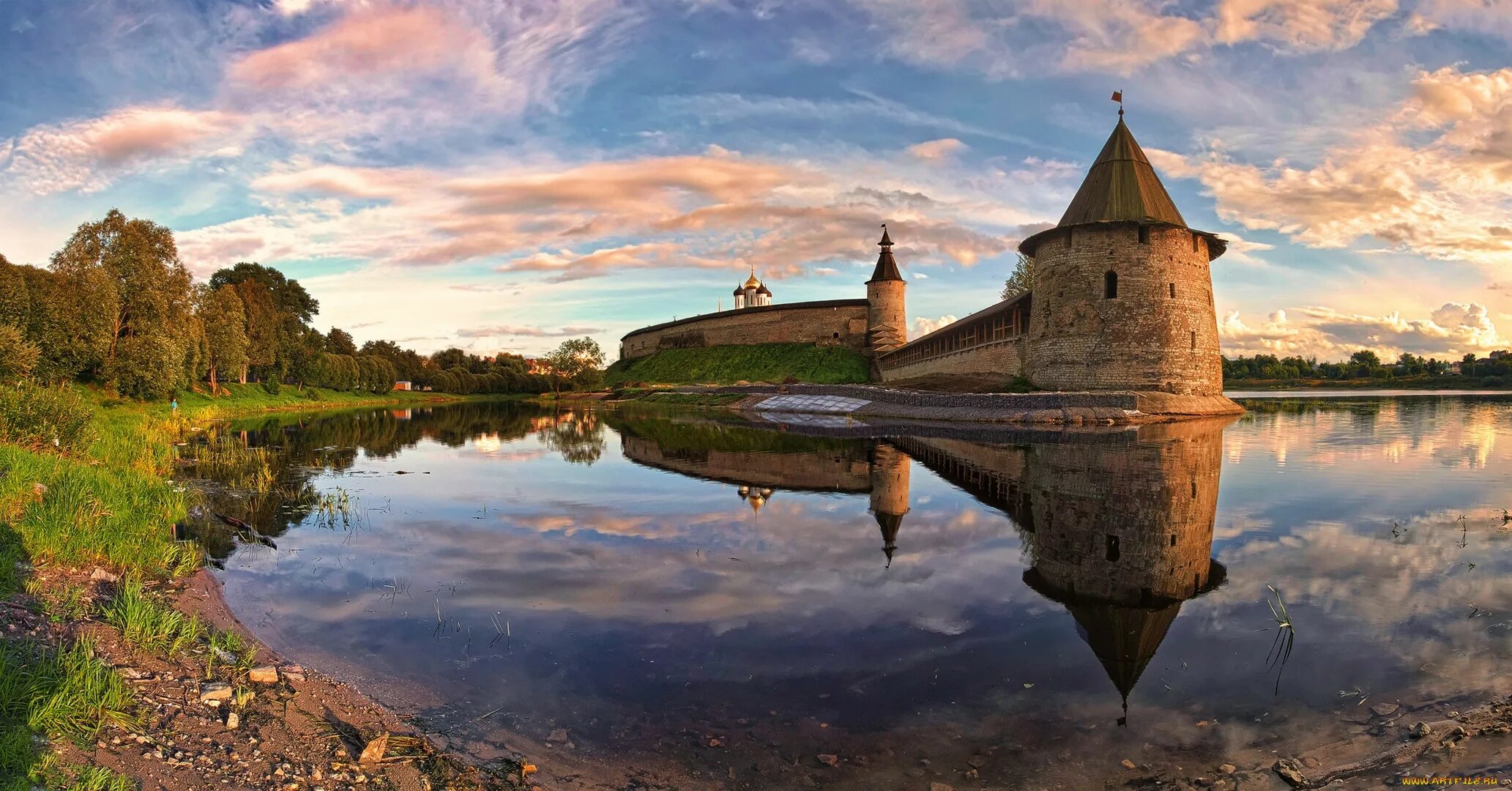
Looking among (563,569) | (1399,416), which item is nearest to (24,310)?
(563,569)

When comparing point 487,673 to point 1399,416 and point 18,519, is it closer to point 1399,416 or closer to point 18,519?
point 18,519

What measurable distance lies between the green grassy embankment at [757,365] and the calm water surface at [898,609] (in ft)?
166

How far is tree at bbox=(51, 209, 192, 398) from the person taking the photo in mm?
31734

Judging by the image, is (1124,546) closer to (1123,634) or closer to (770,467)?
(1123,634)

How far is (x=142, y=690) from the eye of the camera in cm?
455

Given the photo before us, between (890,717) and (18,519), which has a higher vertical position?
(18,519)

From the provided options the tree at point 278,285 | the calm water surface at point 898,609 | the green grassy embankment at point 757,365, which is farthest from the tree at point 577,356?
the calm water surface at point 898,609

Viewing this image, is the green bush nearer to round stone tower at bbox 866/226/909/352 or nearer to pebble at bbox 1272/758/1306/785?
pebble at bbox 1272/758/1306/785

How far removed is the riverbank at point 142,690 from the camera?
12.2ft

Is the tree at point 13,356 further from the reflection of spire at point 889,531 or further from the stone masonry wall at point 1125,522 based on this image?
the stone masonry wall at point 1125,522

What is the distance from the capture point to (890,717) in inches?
189

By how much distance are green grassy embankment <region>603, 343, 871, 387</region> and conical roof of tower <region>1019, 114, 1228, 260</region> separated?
29.1m

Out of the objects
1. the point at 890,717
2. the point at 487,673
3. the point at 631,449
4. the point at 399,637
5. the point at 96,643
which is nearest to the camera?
the point at 890,717

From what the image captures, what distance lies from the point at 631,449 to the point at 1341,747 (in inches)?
845
